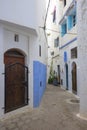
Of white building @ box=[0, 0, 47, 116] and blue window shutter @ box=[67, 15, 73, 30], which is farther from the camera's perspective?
blue window shutter @ box=[67, 15, 73, 30]

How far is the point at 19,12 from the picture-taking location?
7605 millimetres

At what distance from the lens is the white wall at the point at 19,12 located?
6996 mm

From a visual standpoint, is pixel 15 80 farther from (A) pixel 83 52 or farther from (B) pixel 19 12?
(A) pixel 83 52

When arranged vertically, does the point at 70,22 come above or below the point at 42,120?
above

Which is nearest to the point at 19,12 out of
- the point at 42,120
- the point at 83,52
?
the point at 83,52

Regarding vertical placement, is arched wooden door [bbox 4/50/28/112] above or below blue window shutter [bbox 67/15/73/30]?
below

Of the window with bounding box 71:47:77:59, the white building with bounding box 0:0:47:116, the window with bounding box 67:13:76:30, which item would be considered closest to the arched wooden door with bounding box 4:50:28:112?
the white building with bounding box 0:0:47:116

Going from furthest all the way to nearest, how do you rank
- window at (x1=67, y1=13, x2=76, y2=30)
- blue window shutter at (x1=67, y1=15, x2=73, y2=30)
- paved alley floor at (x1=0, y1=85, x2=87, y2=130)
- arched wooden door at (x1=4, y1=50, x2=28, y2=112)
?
blue window shutter at (x1=67, y1=15, x2=73, y2=30), window at (x1=67, y1=13, x2=76, y2=30), arched wooden door at (x1=4, y1=50, x2=28, y2=112), paved alley floor at (x1=0, y1=85, x2=87, y2=130)

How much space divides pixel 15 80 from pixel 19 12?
107 inches

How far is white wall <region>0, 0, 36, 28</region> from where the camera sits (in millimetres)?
6996

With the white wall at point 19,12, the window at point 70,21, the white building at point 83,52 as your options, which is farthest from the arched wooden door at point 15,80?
the window at point 70,21

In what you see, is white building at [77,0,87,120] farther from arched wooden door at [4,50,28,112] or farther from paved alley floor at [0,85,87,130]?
arched wooden door at [4,50,28,112]

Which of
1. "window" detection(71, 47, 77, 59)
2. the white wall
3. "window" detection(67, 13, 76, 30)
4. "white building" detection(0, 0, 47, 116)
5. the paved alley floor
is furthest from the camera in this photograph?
"window" detection(67, 13, 76, 30)

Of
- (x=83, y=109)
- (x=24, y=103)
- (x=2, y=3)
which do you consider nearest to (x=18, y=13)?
(x=2, y=3)
